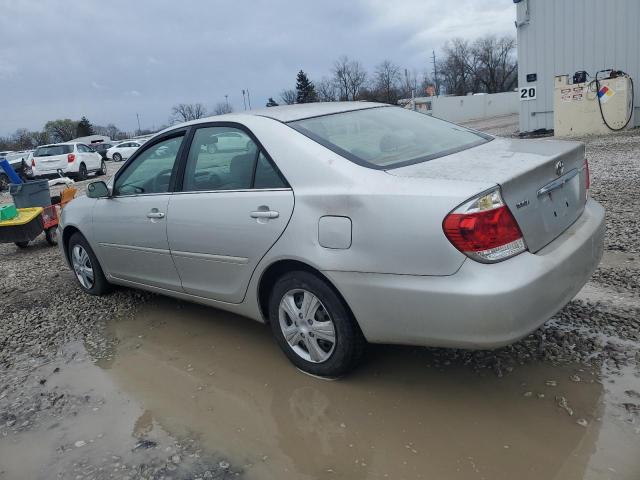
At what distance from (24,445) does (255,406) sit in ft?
4.07

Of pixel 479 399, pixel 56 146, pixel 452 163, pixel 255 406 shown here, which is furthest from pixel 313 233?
pixel 56 146

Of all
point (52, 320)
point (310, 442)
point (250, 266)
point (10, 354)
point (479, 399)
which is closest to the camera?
point (310, 442)

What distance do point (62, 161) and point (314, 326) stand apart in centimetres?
2239

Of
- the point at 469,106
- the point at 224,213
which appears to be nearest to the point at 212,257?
the point at 224,213

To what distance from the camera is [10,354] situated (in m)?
4.13

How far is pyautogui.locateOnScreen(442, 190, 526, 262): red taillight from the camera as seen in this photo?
245cm

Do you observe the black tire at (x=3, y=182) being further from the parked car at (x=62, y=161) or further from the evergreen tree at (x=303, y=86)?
the evergreen tree at (x=303, y=86)

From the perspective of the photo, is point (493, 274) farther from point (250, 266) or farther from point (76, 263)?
point (76, 263)

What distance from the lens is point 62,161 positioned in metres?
22.5

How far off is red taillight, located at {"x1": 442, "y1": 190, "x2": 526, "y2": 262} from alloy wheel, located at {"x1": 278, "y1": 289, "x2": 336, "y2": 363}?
904 millimetres

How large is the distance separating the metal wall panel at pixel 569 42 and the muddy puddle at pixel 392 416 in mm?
14603

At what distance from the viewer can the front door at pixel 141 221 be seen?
4.01 metres

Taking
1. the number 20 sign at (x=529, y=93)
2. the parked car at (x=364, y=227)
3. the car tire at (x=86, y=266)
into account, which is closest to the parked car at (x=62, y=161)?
the number 20 sign at (x=529, y=93)

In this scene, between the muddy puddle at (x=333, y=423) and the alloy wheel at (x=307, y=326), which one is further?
the alloy wheel at (x=307, y=326)
